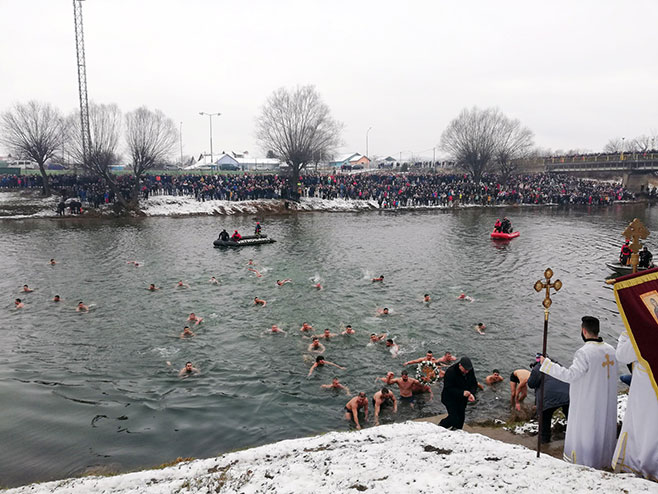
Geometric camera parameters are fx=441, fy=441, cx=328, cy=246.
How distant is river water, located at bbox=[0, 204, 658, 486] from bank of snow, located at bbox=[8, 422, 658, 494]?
1843 millimetres

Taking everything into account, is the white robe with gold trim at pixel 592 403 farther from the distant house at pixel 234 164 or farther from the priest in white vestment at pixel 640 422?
the distant house at pixel 234 164

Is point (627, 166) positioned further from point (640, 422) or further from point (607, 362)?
point (640, 422)

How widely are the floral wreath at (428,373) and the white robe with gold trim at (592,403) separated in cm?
622

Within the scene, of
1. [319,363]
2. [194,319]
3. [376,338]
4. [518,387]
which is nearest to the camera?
[518,387]

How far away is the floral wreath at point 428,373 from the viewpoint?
12.5 metres

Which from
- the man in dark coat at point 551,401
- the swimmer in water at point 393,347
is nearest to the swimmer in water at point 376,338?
the swimmer in water at point 393,347

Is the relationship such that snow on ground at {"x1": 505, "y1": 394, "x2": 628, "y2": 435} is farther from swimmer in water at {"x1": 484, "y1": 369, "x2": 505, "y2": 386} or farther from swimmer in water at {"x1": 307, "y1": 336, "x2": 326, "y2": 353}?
swimmer in water at {"x1": 307, "y1": 336, "x2": 326, "y2": 353}

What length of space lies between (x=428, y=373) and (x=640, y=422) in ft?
24.1

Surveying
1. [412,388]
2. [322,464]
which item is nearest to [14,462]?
[322,464]

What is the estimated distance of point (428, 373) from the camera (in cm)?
1273

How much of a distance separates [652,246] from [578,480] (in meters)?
34.9

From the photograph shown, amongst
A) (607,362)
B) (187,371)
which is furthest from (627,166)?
(607,362)

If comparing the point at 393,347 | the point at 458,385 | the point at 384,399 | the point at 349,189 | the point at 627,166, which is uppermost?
the point at 627,166

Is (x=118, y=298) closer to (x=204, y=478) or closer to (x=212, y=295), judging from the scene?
(x=212, y=295)
